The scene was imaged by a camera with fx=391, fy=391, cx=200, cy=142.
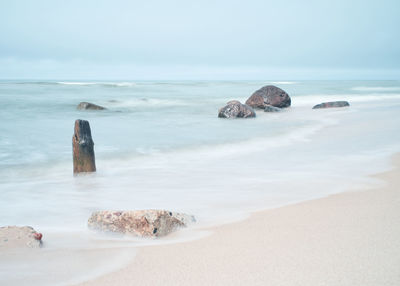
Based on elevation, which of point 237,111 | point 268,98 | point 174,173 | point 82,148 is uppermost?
point 268,98

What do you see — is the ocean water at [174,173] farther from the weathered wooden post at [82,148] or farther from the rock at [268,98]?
the rock at [268,98]

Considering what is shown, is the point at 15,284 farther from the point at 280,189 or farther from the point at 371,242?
the point at 280,189

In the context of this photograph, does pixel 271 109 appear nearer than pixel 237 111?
No

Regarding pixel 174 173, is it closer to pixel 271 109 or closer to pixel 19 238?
pixel 19 238

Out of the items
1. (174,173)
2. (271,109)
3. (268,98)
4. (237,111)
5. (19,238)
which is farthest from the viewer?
(268,98)

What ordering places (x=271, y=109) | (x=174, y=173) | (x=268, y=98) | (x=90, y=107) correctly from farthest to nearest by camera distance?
1. (x=90, y=107)
2. (x=268, y=98)
3. (x=271, y=109)
4. (x=174, y=173)

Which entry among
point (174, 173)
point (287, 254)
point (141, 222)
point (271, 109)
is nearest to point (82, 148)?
point (174, 173)

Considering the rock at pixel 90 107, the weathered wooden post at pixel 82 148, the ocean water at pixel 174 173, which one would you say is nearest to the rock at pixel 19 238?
the ocean water at pixel 174 173

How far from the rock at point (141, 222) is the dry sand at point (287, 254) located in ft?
0.84

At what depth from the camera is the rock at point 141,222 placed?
9.93 ft

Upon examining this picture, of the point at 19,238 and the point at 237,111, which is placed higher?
the point at 237,111

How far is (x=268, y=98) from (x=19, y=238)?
47.4 ft

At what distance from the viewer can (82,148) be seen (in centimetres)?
582

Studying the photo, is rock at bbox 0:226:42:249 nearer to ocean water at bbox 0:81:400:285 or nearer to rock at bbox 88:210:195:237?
ocean water at bbox 0:81:400:285
